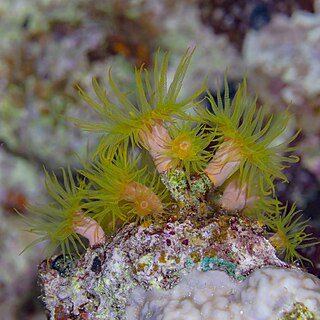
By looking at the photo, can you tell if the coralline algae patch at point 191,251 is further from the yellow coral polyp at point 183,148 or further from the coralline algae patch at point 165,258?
the yellow coral polyp at point 183,148

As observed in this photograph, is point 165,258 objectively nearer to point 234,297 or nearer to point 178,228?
point 178,228

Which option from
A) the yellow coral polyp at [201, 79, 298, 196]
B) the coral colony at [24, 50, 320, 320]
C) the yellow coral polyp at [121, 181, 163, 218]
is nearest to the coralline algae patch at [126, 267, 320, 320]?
the coral colony at [24, 50, 320, 320]

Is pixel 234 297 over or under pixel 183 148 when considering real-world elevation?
under

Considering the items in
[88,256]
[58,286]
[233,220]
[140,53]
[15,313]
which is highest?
[140,53]

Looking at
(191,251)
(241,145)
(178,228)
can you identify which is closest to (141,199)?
(178,228)

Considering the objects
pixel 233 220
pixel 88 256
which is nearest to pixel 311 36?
pixel 233 220

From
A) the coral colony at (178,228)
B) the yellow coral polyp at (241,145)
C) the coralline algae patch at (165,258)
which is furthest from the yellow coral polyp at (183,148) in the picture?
the coralline algae patch at (165,258)

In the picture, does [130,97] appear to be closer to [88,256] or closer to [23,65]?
[23,65]
